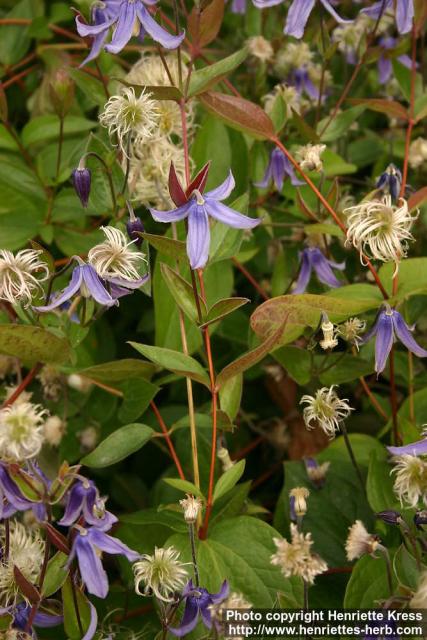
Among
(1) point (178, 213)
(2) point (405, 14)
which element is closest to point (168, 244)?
(1) point (178, 213)

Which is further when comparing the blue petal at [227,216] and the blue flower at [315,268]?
the blue flower at [315,268]

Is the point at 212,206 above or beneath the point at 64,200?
above

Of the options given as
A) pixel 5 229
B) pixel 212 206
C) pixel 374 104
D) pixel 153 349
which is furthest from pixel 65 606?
pixel 374 104

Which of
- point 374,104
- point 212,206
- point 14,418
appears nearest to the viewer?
point 14,418

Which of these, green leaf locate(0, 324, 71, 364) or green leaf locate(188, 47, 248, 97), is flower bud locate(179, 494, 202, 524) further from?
green leaf locate(188, 47, 248, 97)

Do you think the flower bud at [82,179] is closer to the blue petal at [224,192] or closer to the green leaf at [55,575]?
the blue petal at [224,192]

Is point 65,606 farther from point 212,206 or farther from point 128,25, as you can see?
point 128,25

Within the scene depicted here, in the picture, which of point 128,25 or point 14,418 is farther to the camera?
point 128,25

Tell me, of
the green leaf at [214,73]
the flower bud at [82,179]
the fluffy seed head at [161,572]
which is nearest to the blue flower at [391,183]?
the green leaf at [214,73]
